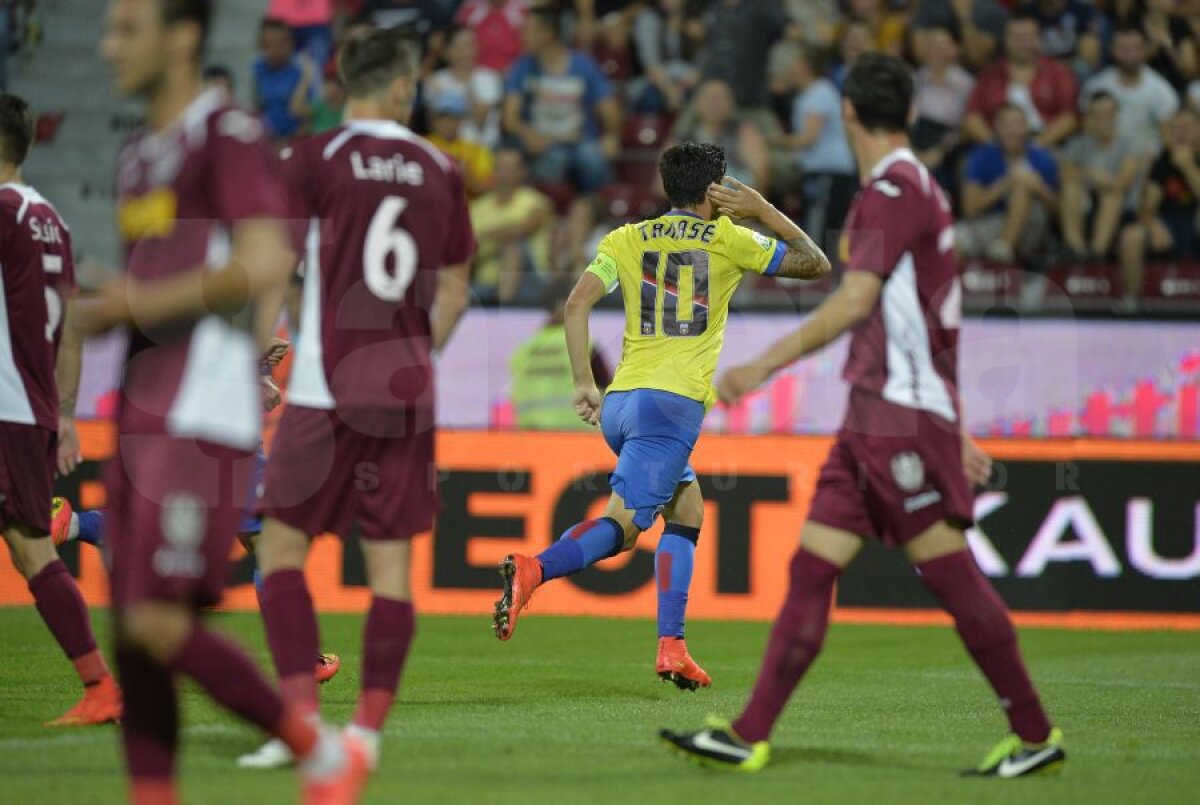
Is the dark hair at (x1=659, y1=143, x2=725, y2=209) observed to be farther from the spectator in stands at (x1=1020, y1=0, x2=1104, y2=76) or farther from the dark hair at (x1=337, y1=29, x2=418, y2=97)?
the spectator in stands at (x1=1020, y1=0, x2=1104, y2=76)

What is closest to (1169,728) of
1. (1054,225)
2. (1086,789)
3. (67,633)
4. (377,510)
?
(1086,789)

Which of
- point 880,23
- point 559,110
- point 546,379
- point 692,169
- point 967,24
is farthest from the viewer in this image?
point 880,23

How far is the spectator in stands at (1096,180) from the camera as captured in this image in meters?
15.4

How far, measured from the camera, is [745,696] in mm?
8570

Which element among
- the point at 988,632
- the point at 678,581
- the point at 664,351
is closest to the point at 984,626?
the point at 988,632

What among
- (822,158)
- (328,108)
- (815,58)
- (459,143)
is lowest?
(822,158)

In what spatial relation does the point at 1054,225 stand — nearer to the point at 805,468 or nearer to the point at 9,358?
the point at 805,468

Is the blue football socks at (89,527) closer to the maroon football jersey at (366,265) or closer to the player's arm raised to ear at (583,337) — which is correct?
the player's arm raised to ear at (583,337)

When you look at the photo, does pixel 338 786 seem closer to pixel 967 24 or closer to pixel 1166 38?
pixel 967 24

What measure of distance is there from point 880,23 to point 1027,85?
1.57 meters

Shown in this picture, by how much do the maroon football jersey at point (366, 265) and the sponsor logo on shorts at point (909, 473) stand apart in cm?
162

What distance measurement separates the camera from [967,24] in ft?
55.8

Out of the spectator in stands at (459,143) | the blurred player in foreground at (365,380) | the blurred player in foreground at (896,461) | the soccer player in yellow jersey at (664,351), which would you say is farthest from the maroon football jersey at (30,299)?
the spectator in stands at (459,143)

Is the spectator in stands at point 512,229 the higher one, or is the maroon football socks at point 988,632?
the spectator in stands at point 512,229
